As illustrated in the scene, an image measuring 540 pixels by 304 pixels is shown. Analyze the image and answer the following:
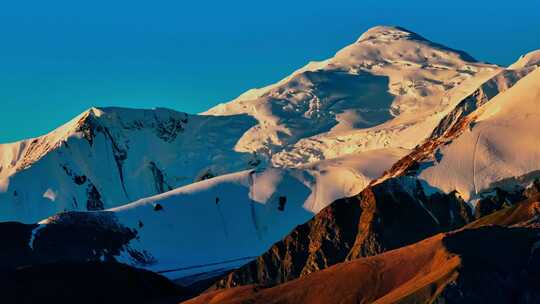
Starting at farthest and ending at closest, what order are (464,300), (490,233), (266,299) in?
(266,299) → (490,233) → (464,300)

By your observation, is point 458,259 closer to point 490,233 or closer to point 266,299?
point 490,233

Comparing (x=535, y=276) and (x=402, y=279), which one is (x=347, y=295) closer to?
(x=402, y=279)

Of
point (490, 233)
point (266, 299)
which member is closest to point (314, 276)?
point (266, 299)

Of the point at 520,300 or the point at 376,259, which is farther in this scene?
the point at 376,259

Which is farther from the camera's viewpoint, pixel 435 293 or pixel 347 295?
pixel 347 295

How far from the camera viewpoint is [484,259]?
171m

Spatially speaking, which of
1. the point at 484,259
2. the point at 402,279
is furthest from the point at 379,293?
the point at 484,259

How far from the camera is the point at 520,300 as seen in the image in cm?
16450

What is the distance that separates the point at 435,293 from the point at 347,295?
20.6 m

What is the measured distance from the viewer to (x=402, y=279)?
593ft

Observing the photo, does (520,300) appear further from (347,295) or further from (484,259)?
(347,295)

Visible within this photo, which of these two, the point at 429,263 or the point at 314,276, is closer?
the point at 429,263

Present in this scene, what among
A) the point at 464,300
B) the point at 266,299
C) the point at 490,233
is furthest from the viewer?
the point at 266,299

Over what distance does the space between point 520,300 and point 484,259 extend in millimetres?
7583
